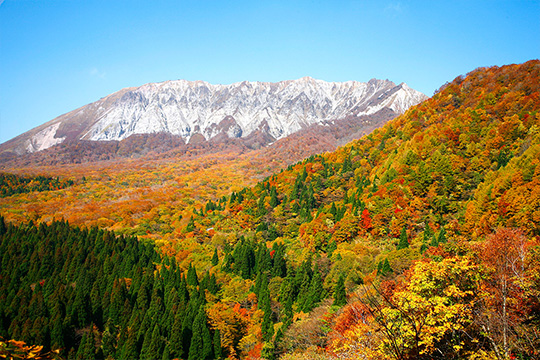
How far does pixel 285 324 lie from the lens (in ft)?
126

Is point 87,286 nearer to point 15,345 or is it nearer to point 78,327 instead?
point 78,327

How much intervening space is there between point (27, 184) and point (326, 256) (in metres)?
153

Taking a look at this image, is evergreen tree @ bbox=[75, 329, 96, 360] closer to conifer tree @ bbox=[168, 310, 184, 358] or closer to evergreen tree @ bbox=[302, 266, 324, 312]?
conifer tree @ bbox=[168, 310, 184, 358]

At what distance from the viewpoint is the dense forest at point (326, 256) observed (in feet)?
66.9

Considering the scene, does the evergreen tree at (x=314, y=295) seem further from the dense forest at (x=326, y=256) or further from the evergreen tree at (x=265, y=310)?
the evergreen tree at (x=265, y=310)

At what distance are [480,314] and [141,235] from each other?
84167mm

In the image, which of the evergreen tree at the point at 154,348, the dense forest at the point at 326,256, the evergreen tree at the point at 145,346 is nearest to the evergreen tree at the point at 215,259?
the dense forest at the point at 326,256

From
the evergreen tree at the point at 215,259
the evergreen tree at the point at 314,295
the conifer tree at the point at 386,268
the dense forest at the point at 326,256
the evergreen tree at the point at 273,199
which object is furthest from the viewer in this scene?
the evergreen tree at the point at 273,199

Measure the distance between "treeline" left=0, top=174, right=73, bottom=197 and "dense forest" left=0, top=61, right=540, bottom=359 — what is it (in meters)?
70.1

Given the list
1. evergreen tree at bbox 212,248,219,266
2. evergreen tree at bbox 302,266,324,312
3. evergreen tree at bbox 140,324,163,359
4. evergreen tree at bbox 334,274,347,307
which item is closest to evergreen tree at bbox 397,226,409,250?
evergreen tree at bbox 334,274,347,307

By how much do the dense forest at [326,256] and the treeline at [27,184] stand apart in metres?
70.1

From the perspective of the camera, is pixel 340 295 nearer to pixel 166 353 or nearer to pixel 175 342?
pixel 175 342

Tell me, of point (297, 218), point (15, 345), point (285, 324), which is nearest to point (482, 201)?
point (285, 324)

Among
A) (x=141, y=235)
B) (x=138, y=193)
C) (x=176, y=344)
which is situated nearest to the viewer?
(x=176, y=344)
